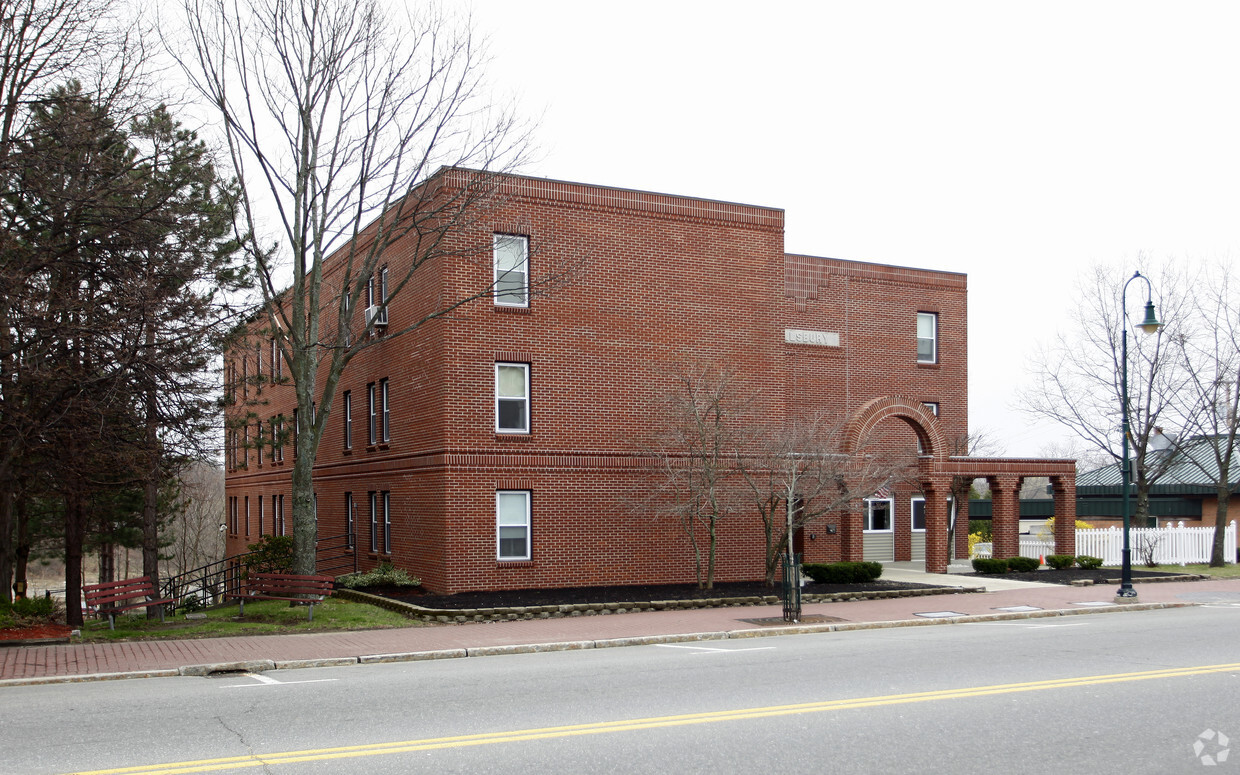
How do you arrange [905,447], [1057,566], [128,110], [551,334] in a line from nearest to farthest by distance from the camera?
1. [128,110]
2. [551,334]
3. [1057,566]
4. [905,447]

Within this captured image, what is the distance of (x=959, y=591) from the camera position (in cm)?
2423

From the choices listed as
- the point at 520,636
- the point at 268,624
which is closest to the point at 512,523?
the point at 268,624

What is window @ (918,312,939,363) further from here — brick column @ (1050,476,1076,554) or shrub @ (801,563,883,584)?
shrub @ (801,563,883,584)

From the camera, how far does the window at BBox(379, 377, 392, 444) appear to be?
2744cm

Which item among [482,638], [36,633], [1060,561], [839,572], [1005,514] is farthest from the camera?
[1005,514]

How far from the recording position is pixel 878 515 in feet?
110

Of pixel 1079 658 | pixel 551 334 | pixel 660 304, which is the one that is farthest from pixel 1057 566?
pixel 1079 658

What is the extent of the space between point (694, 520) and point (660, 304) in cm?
539

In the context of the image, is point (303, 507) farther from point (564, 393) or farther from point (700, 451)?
point (700, 451)

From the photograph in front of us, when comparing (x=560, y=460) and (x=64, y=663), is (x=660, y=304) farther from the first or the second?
(x=64, y=663)

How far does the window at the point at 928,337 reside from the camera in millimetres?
34406

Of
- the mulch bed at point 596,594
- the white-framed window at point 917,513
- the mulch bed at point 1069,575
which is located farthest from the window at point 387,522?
the white-framed window at point 917,513

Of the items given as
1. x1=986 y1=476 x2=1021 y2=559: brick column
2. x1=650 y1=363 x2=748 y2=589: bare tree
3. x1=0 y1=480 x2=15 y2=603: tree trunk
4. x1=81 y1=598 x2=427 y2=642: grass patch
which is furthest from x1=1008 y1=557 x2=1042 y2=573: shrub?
x1=0 y1=480 x2=15 y2=603: tree trunk

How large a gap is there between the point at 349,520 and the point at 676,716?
22.4 meters
